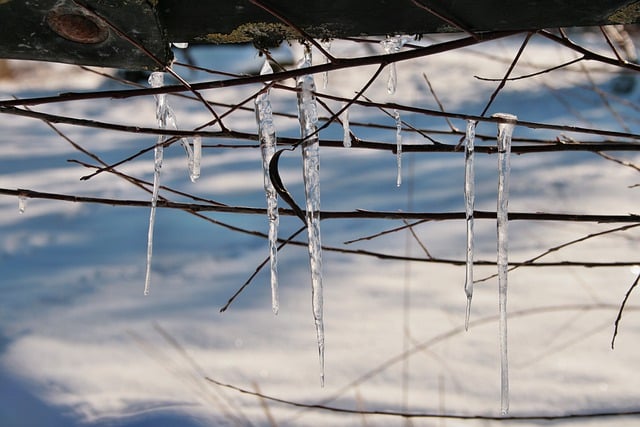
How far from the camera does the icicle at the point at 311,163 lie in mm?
1183

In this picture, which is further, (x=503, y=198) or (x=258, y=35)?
(x=503, y=198)

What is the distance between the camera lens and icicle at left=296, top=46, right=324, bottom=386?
46.6 inches

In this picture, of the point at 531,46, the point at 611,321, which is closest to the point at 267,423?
the point at 611,321

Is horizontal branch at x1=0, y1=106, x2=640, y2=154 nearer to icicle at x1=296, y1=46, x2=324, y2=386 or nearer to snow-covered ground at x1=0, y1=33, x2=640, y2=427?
icicle at x1=296, y1=46, x2=324, y2=386

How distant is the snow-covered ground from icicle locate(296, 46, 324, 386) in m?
0.78

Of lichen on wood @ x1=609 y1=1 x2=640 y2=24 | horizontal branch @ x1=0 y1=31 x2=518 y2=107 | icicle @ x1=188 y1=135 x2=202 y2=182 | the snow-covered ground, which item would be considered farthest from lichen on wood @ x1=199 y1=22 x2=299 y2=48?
the snow-covered ground

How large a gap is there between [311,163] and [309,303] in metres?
1.91

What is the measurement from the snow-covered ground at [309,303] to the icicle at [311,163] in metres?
0.78

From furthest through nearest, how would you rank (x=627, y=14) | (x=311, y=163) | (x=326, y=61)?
(x=326, y=61) < (x=311, y=163) < (x=627, y=14)

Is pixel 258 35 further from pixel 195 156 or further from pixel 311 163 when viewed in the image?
pixel 195 156

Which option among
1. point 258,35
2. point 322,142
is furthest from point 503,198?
point 258,35

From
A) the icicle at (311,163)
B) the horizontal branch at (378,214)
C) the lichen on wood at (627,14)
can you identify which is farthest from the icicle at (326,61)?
the lichen on wood at (627,14)

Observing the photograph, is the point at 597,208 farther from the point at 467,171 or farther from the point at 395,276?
the point at 467,171

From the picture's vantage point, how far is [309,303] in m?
3.10
